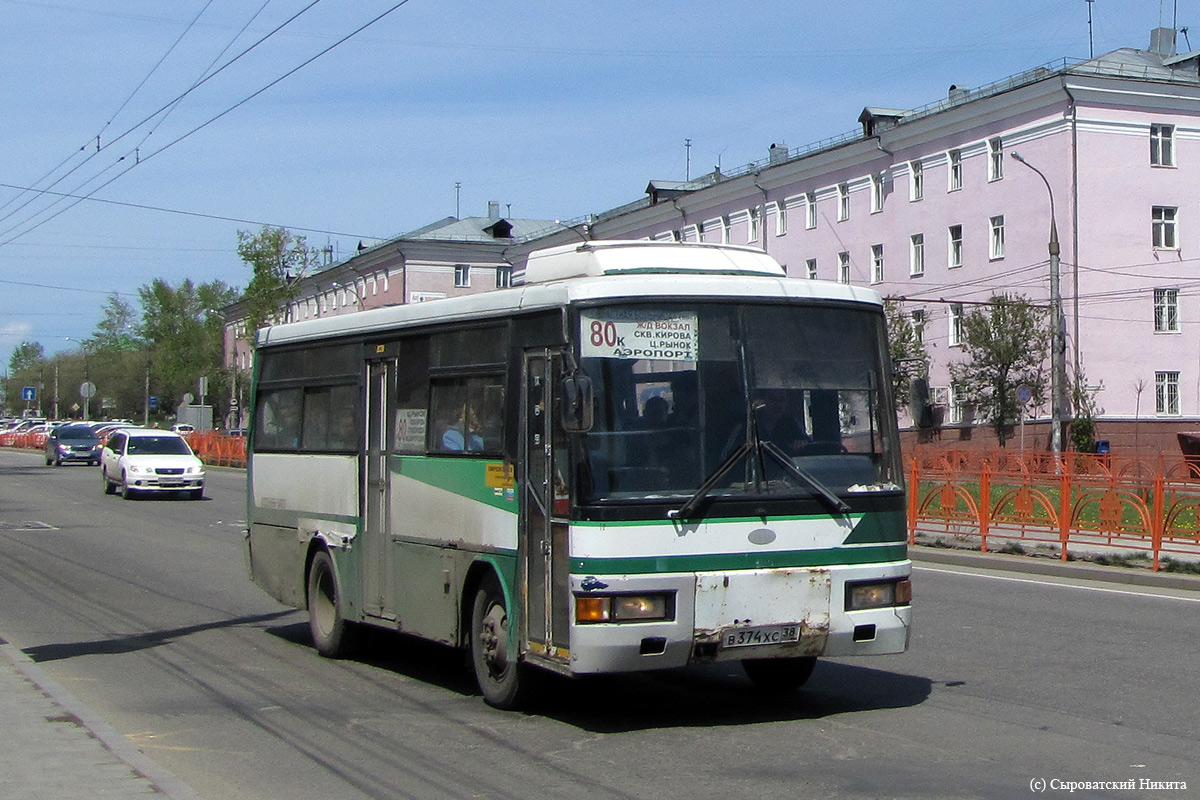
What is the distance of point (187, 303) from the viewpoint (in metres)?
134

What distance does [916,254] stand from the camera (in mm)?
55156

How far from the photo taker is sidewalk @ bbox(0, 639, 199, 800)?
655 cm

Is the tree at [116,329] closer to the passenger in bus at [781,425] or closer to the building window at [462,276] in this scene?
the building window at [462,276]

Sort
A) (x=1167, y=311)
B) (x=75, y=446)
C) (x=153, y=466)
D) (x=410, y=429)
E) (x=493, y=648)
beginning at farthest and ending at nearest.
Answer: (x=75, y=446) < (x=1167, y=311) < (x=153, y=466) < (x=410, y=429) < (x=493, y=648)

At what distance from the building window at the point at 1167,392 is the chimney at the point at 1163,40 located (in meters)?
13.7

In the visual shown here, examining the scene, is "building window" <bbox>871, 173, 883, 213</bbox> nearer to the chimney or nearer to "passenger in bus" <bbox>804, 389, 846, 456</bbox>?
the chimney

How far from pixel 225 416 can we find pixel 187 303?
109ft

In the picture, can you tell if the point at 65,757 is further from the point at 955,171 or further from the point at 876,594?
the point at 955,171

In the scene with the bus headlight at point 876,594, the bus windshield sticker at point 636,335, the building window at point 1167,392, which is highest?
the building window at point 1167,392

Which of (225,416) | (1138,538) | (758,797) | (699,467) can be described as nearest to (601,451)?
(699,467)

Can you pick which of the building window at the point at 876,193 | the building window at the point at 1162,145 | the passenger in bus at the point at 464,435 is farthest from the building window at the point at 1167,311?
the passenger in bus at the point at 464,435

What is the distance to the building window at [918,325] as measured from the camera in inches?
2023

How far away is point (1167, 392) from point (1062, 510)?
32.6 meters

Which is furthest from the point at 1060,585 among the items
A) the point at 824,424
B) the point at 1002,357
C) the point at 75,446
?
the point at 75,446
